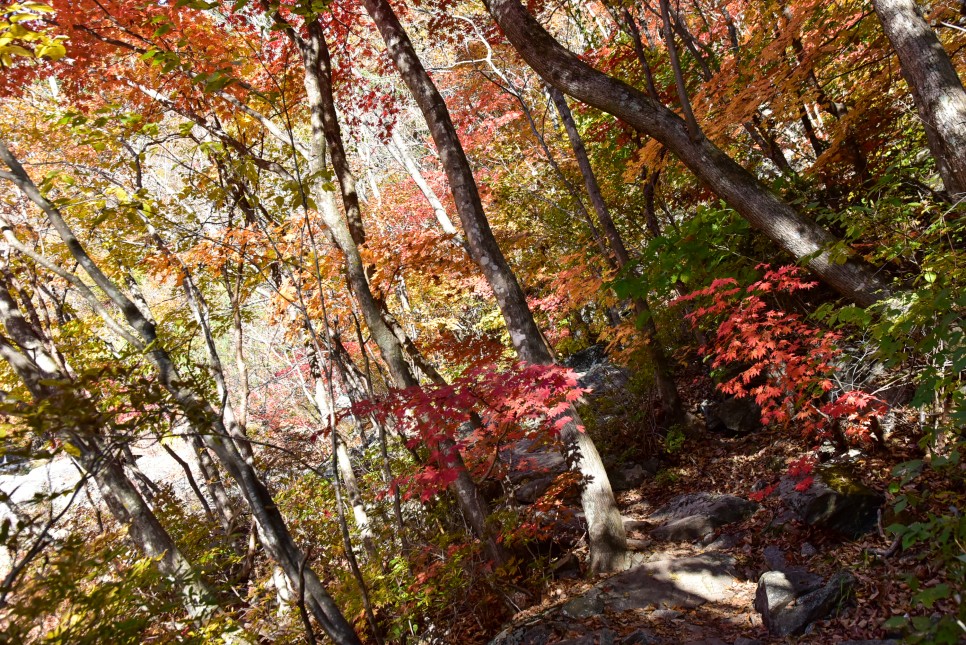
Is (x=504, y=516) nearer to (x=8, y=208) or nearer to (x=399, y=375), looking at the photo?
(x=399, y=375)

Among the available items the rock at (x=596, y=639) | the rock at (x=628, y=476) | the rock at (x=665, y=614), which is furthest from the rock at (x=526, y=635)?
the rock at (x=628, y=476)

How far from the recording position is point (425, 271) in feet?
24.6

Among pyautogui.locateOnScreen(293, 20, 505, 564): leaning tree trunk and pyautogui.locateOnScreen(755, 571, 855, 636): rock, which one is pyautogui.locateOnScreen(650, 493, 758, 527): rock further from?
pyautogui.locateOnScreen(293, 20, 505, 564): leaning tree trunk

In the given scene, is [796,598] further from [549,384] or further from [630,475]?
[630,475]

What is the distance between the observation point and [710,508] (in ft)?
18.3

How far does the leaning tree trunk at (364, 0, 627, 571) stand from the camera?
507 cm

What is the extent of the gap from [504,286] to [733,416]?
4.24 meters

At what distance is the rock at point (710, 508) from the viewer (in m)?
5.42

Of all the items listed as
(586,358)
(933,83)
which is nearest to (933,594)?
(933,83)

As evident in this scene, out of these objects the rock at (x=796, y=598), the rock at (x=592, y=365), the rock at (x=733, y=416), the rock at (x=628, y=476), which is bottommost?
the rock at (x=796, y=598)

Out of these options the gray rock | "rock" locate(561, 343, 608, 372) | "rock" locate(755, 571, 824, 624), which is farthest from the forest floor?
"rock" locate(561, 343, 608, 372)

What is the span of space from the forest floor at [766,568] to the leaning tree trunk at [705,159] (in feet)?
5.62

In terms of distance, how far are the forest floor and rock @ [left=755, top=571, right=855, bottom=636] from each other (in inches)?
2.1

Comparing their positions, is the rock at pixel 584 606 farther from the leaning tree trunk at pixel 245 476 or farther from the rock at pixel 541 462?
the rock at pixel 541 462
